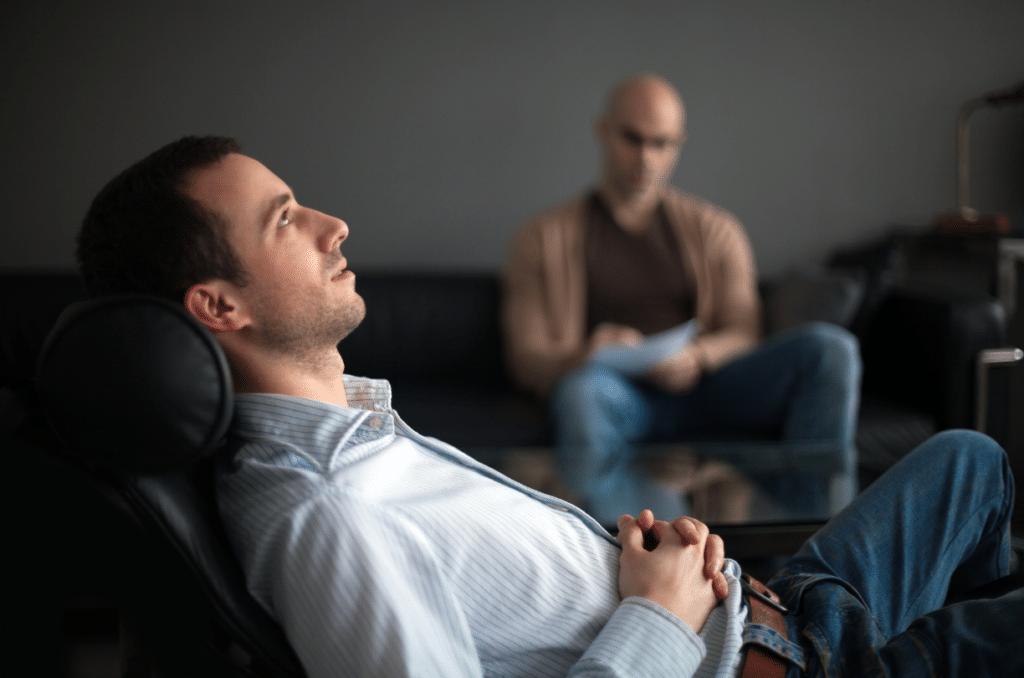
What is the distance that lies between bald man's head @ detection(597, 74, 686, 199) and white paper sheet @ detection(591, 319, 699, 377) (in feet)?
1.83

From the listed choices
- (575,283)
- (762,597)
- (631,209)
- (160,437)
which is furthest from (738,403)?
(160,437)

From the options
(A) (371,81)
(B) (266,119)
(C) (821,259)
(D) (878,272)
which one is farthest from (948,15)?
(B) (266,119)

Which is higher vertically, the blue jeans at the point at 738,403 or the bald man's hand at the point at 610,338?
the bald man's hand at the point at 610,338

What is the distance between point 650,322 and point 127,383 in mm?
1825

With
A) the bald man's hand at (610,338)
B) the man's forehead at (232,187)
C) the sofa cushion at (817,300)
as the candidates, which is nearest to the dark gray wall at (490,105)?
the sofa cushion at (817,300)

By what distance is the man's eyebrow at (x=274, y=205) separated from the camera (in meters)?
0.77

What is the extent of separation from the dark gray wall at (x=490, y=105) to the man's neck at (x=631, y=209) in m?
0.41

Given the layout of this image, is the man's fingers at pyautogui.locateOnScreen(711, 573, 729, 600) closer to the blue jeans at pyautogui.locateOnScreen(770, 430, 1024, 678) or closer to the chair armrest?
the blue jeans at pyautogui.locateOnScreen(770, 430, 1024, 678)

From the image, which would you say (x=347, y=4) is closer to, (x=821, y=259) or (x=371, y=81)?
(x=371, y=81)

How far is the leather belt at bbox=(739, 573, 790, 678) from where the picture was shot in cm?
71

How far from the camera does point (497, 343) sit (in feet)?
7.92

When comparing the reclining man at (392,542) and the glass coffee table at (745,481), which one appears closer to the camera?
the reclining man at (392,542)

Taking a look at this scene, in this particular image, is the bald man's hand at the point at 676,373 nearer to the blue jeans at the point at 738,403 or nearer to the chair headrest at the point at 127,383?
the blue jeans at the point at 738,403

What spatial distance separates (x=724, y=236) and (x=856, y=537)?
60.9 inches
